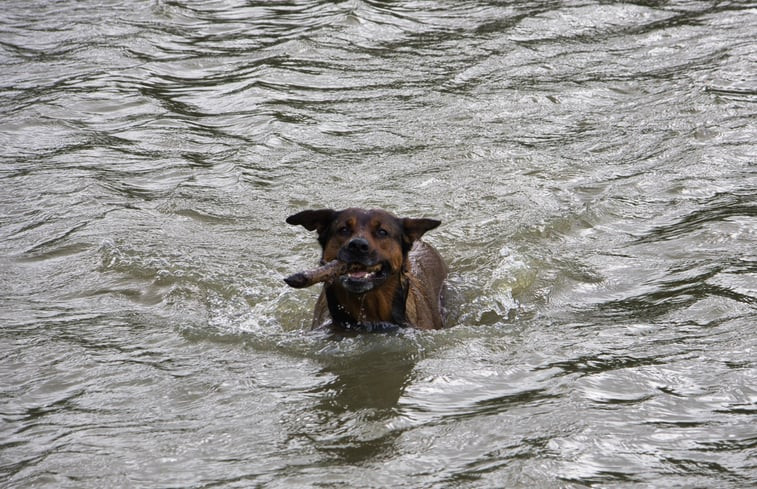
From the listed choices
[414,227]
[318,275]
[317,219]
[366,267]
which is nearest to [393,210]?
[414,227]

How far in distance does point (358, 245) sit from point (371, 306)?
0.56 meters

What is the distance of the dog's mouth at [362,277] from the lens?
6.40m

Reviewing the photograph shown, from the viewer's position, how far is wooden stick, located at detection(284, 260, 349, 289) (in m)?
6.01

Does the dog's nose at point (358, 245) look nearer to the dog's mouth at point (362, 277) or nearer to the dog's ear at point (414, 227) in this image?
the dog's mouth at point (362, 277)

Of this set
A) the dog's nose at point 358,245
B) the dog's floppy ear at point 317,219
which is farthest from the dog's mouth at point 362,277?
the dog's floppy ear at point 317,219

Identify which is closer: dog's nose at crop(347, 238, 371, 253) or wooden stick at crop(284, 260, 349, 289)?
wooden stick at crop(284, 260, 349, 289)

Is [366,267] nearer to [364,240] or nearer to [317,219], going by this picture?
[364,240]

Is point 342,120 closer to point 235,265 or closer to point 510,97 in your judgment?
point 510,97

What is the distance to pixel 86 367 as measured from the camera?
6.21m

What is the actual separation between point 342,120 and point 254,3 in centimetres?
576

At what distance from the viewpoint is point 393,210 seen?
9602 millimetres

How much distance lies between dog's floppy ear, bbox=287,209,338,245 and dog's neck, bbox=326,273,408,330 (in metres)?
0.45

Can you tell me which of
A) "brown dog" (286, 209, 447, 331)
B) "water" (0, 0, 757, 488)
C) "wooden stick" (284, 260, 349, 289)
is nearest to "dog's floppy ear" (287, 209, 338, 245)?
"brown dog" (286, 209, 447, 331)

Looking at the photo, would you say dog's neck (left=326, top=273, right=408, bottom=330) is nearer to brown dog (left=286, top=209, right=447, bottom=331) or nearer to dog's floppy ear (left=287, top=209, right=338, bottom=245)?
brown dog (left=286, top=209, right=447, bottom=331)
